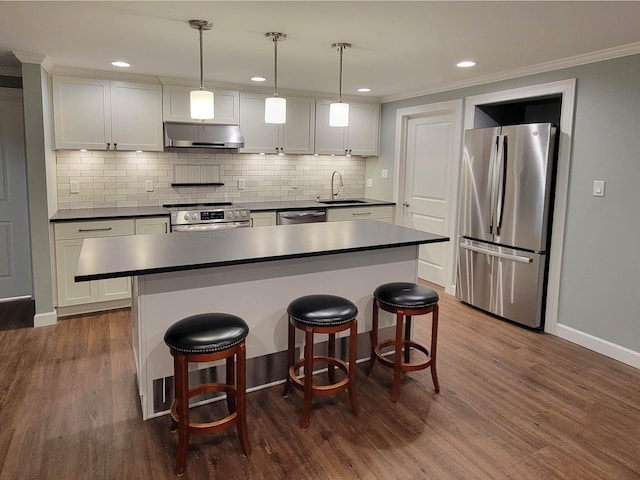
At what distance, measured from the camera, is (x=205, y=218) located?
4.53m

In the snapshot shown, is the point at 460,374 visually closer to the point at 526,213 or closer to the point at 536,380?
the point at 536,380

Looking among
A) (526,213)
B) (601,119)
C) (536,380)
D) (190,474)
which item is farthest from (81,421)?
(601,119)

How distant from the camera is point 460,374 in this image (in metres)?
3.11

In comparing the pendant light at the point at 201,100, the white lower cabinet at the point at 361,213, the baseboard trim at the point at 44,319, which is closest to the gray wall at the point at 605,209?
the white lower cabinet at the point at 361,213

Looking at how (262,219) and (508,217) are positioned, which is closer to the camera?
(508,217)

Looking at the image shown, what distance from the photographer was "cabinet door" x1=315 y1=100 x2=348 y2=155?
5504 millimetres

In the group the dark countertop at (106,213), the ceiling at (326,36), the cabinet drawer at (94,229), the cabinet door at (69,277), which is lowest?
the cabinet door at (69,277)

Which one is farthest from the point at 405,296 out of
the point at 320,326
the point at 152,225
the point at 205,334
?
the point at 152,225

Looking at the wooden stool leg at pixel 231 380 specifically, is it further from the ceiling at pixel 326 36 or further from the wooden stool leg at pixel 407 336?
the ceiling at pixel 326 36

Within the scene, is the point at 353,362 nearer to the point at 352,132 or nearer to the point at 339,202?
the point at 339,202

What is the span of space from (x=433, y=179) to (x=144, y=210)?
3161 mm

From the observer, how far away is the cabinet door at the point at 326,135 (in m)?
5.50

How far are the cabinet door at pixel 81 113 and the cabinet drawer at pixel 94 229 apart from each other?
2.59ft

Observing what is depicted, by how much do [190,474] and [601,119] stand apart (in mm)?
3613
